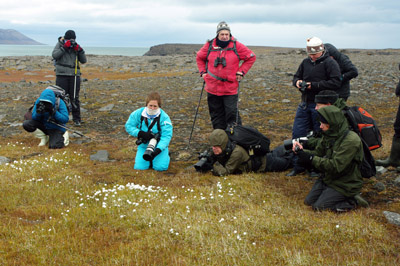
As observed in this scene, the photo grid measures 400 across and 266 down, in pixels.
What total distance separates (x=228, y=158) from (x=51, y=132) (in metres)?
6.91

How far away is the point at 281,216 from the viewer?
6.76 metres

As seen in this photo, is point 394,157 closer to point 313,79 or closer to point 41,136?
point 313,79

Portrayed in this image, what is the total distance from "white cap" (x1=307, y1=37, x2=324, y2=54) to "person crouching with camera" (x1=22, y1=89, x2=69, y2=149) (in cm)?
872

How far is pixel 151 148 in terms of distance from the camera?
32.6ft

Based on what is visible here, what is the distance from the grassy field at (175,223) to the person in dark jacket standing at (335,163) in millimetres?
350

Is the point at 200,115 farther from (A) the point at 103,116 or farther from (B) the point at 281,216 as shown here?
(B) the point at 281,216

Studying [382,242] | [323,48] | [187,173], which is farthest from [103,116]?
[382,242]

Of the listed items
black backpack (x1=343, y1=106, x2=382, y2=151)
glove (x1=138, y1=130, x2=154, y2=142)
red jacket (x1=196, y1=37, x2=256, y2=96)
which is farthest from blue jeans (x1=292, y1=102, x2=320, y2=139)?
glove (x1=138, y1=130, x2=154, y2=142)

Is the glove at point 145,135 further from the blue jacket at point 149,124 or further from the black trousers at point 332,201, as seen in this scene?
the black trousers at point 332,201

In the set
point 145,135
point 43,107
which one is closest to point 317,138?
point 145,135

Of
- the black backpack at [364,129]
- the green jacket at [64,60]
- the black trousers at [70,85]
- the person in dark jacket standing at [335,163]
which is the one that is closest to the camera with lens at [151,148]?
the person in dark jacket standing at [335,163]

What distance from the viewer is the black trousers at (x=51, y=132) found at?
1227cm

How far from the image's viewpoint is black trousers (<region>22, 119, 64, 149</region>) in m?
12.3

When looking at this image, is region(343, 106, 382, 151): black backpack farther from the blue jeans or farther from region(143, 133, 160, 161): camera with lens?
region(143, 133, 160, 161): camera with lens
